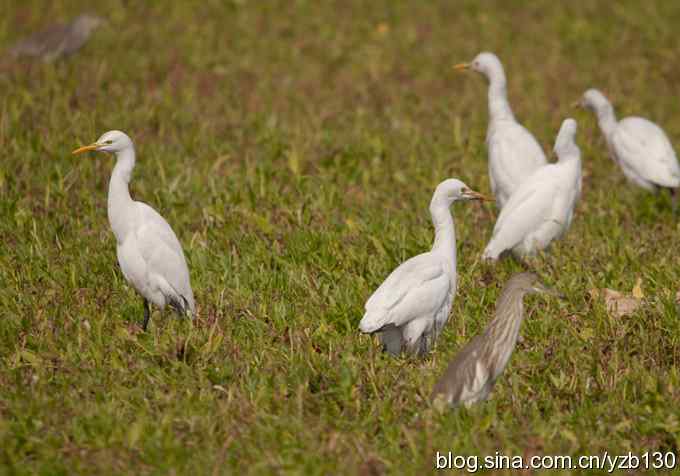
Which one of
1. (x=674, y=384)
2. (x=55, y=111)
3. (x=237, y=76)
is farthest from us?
(x=237, y=76)

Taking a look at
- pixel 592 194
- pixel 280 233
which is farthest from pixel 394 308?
pixel 592 194

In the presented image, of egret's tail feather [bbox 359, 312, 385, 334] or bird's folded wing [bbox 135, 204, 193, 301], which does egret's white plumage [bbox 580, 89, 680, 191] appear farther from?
bird's folded wing [bbox 135, 204, 193, 301]

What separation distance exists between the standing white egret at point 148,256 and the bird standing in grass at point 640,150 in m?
4.02

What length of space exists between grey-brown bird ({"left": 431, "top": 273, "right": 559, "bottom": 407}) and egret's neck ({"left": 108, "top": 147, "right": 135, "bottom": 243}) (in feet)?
7.20

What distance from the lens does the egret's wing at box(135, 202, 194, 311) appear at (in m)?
5.88

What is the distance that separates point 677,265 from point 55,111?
5.65 metres

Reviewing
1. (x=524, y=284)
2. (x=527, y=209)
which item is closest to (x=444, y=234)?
(x=524, y=284)

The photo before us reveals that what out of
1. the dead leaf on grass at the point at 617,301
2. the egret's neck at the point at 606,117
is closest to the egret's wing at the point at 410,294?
the dead leaf on grass at the point at 617,301

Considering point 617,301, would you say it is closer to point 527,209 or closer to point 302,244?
point 527,209

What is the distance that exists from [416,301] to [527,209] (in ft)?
6.86

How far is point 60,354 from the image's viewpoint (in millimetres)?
5320

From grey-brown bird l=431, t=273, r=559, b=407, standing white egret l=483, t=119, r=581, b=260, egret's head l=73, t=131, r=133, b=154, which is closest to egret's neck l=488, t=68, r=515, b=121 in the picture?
standing white egret l=483, t=119, r=581, b=260

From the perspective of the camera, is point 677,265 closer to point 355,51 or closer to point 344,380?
point 344,380

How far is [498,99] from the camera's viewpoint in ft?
28.5
